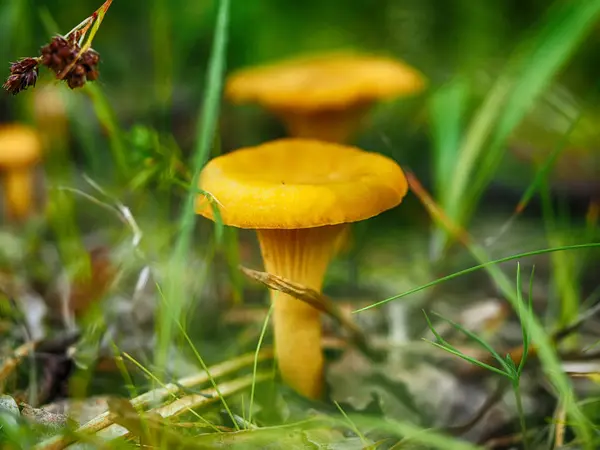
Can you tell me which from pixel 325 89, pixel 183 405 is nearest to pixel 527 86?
pixel 325 89

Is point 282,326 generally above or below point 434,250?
above

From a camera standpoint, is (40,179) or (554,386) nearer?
(554,386)

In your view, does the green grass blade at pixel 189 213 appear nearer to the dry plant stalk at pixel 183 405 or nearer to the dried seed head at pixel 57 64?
the dry plant stalk at pixel 183 405

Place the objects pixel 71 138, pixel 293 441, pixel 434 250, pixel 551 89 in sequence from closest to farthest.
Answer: pixel 293 441 → pixel 434 250 → pixel 551 89 → pixel 71 138

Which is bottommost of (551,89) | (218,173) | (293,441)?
(293,441)

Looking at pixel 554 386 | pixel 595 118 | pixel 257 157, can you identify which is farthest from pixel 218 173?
pixel 595 118

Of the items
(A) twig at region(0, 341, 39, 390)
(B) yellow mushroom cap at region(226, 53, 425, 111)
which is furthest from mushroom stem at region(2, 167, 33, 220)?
(A) twig at region(0, 341, 39, 390)

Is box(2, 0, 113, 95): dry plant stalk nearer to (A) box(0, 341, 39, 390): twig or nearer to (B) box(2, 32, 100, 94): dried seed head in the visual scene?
(B) box(2, 32, 100, 94): dried seed head

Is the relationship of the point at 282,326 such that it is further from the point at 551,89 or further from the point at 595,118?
the point at 595,118

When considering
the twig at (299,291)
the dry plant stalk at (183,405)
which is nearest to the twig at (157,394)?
the dry plant stalk at (183,405)
